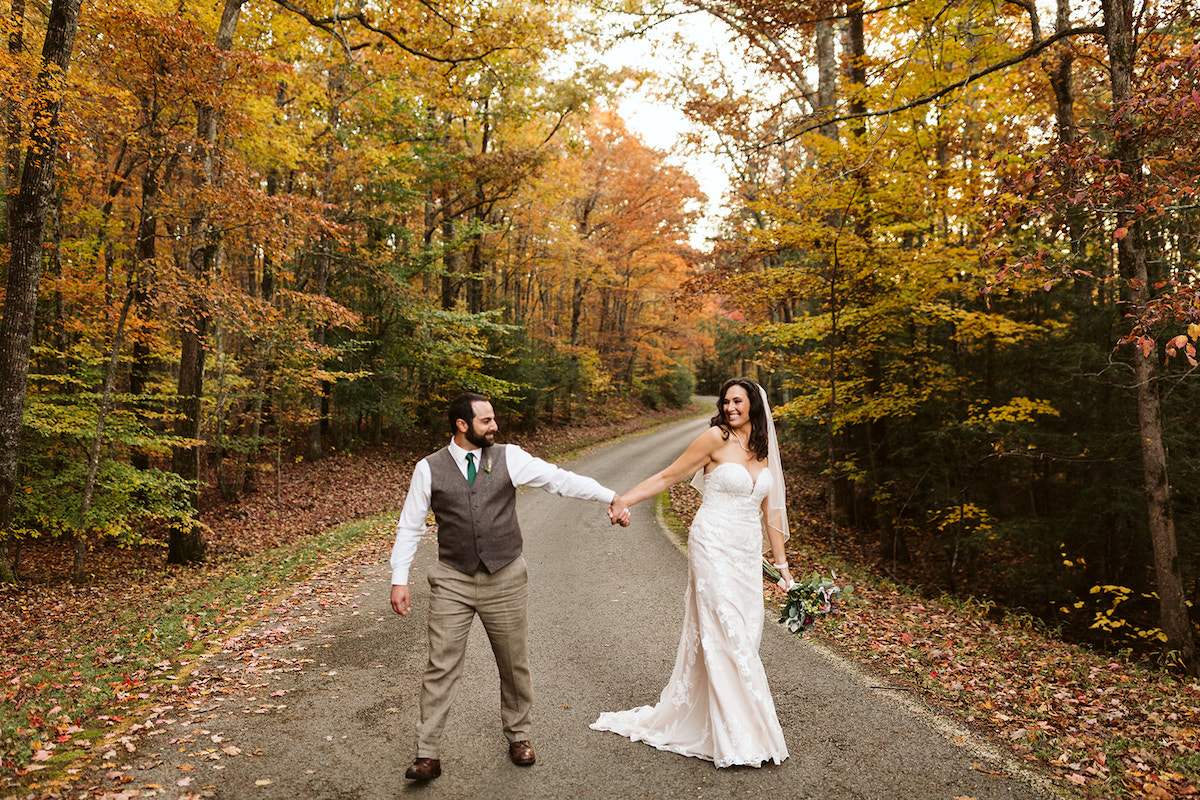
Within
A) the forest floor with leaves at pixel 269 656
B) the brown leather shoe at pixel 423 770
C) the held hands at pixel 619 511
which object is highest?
the held hands at pixel 619 511

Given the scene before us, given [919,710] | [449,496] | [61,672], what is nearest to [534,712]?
[449,496]

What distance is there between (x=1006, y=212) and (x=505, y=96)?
62.4 ft

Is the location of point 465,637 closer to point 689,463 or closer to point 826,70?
point 689,463

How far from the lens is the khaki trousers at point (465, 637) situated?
3.90 m

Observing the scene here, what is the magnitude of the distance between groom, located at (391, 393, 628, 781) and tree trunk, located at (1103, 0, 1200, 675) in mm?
6823

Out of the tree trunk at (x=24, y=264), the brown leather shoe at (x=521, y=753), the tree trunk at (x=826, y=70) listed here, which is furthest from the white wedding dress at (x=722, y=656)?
the tree trunk at (x=826, y=70)

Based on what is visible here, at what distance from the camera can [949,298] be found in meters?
12.4

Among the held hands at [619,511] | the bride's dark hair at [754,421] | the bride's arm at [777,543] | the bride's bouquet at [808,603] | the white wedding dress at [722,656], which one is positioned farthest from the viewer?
the bride's arm at [777,543]

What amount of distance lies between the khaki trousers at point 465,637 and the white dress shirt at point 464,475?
218 mm

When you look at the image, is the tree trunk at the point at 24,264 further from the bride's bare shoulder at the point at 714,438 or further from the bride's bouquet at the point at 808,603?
the bride's bouquet at the point at 808,603

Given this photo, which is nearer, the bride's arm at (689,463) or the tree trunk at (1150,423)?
the bride's arm at (689,463)

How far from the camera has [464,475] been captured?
12.9ft

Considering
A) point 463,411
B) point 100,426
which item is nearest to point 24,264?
point 100,426

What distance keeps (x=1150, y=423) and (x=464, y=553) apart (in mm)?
7794
